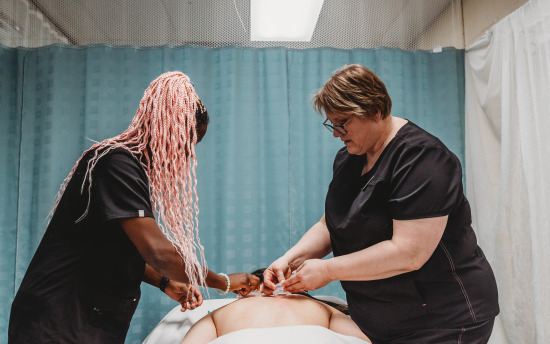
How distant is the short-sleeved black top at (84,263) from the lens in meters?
0.92

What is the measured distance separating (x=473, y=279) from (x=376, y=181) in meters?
0.38

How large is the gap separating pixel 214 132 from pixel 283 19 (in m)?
0.76

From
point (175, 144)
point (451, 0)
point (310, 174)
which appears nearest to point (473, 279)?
point (175, 144)

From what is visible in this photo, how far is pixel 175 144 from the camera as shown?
1.09 meters

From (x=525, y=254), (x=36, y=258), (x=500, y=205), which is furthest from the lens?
(x=500, y=205)

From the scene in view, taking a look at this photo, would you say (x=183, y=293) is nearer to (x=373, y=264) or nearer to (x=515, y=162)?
(x=373, y=264)

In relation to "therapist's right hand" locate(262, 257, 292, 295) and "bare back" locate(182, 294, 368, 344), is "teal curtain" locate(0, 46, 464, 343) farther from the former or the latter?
"bare back" locate(182, 294, 368, 344)

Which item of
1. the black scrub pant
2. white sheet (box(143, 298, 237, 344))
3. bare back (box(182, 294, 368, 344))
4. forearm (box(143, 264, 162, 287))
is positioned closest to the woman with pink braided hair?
bare back (box(182, 294, 368, 344))

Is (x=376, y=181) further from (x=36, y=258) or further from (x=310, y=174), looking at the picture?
(x=310, y=174)

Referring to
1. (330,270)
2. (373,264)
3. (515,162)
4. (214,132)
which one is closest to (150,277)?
(330,270)

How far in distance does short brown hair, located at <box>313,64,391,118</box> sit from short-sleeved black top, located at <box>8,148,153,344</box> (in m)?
0.57

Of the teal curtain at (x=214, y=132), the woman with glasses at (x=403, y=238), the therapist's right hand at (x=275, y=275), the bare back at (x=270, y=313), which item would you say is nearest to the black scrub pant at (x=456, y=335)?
the woman with glasses at (x=403, y=238)

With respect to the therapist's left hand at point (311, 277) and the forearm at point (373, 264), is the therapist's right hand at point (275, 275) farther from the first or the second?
the forearm at point (373, 264)

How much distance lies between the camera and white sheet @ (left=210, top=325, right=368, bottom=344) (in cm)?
94
